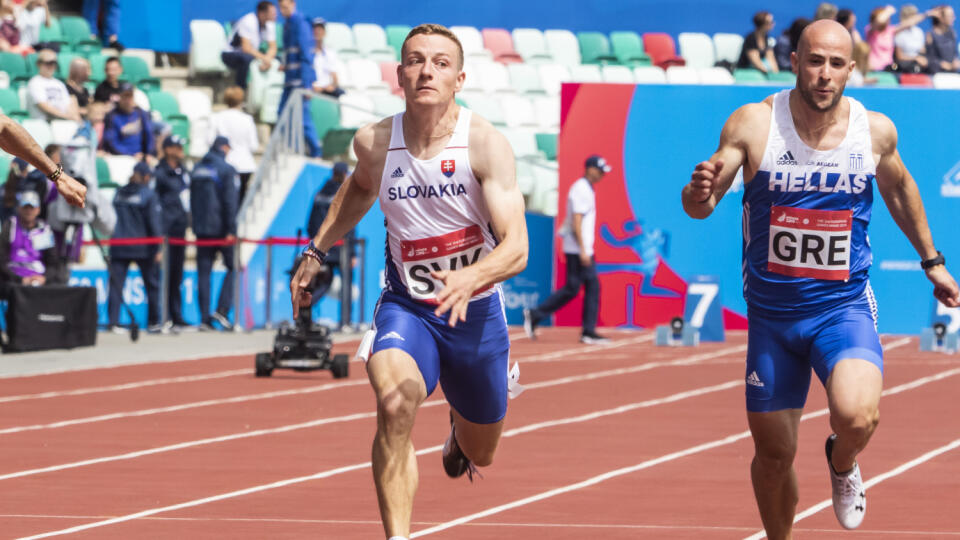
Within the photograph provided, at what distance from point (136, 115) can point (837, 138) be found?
1655 centimetres

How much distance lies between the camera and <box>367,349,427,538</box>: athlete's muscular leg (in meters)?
6.80

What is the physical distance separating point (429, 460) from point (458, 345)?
11.9 ft

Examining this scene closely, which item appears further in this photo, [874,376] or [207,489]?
[207,489]

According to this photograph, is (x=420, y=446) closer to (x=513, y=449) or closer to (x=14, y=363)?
(x=513, y=449)

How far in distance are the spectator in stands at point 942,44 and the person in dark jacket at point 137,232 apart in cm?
1383

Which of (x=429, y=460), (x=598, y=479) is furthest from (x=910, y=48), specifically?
(x=598, y=479)

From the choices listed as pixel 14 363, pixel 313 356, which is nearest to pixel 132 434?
pixel 313 356

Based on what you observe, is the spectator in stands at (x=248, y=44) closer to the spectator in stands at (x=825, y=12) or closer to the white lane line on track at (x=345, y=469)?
the spectator in stands at (x=825, y=12)

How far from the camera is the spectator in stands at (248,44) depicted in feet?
84.7

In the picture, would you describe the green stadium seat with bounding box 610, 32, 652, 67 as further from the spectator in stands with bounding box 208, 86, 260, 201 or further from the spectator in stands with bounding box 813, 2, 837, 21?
the spectator in stands with bounding box 208, 86, 260, 201

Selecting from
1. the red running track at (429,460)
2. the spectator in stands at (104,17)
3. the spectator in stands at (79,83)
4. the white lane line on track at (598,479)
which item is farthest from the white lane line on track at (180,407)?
the spectator in stands at (104,17)

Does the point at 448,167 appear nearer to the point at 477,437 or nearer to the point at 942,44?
the point at 477,437

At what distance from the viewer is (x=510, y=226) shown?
708 cm

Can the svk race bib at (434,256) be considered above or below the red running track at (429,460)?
above
